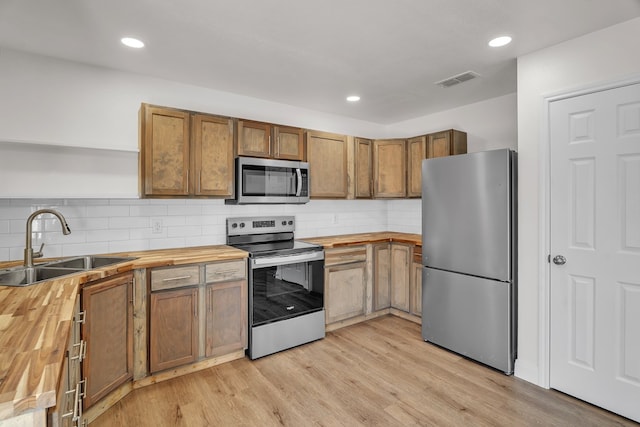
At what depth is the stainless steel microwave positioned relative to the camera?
309 cm

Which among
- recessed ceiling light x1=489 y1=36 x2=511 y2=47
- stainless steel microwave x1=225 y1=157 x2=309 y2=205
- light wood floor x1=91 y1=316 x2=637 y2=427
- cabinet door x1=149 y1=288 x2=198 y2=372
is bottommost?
light wood floor x1=91 y1=316 x2=637 y2=427

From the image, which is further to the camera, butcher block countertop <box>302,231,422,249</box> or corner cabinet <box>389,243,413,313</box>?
corner cabinet <box>389,243,413,313</box>

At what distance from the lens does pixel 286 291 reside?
10.2 ft

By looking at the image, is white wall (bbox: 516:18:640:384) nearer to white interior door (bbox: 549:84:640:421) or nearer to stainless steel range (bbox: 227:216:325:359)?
white interior door (bbox: 549:84:640:421)

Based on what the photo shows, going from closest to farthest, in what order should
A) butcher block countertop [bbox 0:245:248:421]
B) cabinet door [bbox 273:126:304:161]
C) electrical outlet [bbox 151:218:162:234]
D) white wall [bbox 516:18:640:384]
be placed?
1. butcher block countertop [bbox 0:245:248:421]
2. white wall [bbox 516:18:640:384]
3. electrical outlet [bbox 151:218:162:234]
4. cabinet door [bbox 273:126:304:161]

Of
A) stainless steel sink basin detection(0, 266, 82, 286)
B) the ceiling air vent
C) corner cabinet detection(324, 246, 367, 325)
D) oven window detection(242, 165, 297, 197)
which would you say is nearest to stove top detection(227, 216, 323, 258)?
corner cabinet detection(324, 246, 367, 325)

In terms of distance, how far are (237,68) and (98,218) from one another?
68.3 inches

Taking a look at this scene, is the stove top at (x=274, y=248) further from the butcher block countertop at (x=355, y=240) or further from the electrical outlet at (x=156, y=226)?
the electrical outlet at (x=156, y=226)

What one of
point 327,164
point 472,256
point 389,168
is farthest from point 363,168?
point 472,256

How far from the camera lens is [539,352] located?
2469mm

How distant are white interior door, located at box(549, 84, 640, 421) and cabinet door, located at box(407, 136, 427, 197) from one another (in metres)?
1.59

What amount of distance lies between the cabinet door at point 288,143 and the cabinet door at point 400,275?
158 cm

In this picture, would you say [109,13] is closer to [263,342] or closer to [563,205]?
[263,342]

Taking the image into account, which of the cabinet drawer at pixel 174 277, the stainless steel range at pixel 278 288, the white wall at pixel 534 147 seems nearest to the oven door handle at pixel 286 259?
the stainless steel range at pixel 278 288
